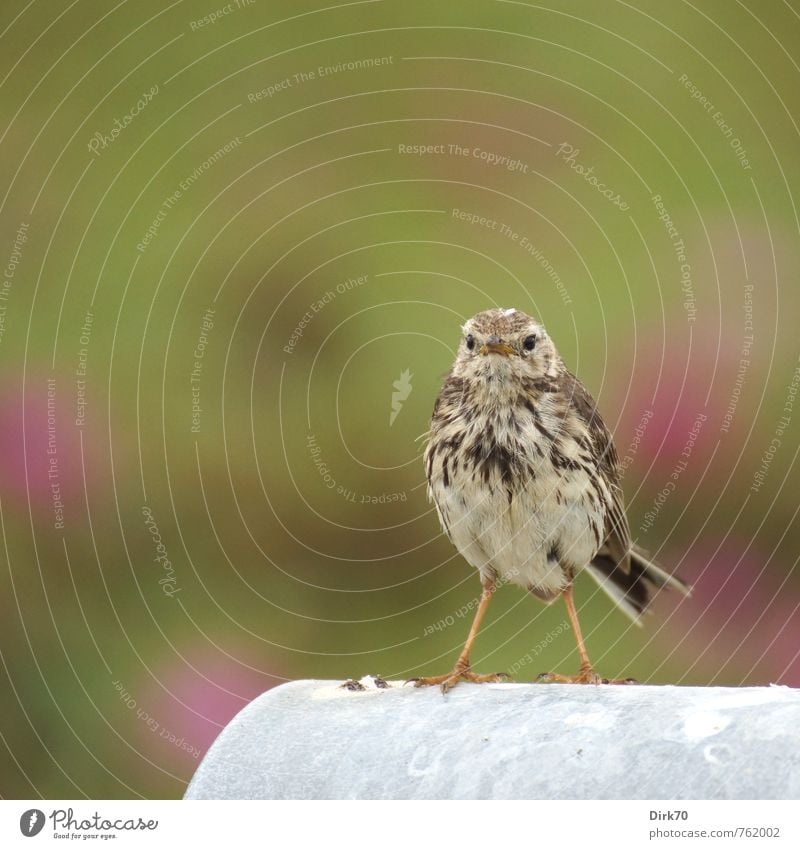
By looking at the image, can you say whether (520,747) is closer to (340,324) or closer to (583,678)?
(583,678)

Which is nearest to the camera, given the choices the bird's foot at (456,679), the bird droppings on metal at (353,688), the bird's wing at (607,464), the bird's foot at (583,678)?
the bird droppings on metal at (353,688)

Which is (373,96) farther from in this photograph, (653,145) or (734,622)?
(734,622)

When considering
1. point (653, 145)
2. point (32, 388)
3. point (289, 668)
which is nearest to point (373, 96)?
point (653, 145)

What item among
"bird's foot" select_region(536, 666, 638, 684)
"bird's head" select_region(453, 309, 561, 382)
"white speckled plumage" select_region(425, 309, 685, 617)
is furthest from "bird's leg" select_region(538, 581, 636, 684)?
"bird's head" select_region(453, 309, 561, 382)

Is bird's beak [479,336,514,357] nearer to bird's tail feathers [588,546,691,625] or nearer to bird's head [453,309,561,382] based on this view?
bird's head [453,309,561,382]

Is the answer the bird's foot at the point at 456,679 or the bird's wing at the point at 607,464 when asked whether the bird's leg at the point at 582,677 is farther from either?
the bird's wing at the point at 607,464

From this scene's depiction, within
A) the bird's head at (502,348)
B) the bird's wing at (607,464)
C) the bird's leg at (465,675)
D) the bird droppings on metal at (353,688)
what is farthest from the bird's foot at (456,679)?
the bird's head at (502,348)
